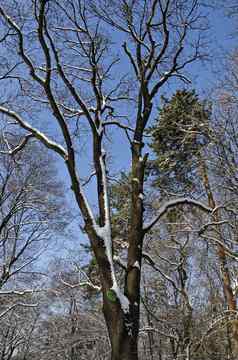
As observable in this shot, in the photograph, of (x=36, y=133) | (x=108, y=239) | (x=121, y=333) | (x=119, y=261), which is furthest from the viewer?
(x=36, y=133)

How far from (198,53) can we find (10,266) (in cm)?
1024

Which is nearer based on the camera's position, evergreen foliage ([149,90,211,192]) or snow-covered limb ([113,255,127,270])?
snow-covered limb ([113,255,127,270])

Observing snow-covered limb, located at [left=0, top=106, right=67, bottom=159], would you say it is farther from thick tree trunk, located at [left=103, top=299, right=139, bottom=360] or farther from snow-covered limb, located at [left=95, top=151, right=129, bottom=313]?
thick tree trunk, located at [left=103, top=299, right=139, bottom=360]

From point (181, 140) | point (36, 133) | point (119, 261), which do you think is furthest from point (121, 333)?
point (181, 140)

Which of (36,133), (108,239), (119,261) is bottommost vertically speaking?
(119,261)

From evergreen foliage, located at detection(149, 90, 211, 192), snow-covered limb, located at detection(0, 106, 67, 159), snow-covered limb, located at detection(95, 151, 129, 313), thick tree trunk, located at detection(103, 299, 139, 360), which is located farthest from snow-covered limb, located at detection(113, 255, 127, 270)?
evergreen foliage, located at detection(149, 90, 211, 192)

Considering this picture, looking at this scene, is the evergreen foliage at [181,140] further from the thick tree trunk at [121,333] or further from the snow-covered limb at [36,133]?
the thick tree trunk at [121,333]

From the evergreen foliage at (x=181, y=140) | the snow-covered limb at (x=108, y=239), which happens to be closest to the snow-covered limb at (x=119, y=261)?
the snow-covered limb at (x=108, y=239)

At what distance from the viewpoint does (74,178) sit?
5.29 metres

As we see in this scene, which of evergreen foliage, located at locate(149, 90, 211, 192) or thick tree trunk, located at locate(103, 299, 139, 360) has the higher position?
evergreen foliage, located at locate(149, 90, 211, 192)

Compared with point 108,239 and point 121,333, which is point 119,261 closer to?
point 108,239

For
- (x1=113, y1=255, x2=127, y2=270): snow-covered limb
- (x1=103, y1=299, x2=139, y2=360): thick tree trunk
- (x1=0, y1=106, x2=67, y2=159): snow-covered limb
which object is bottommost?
(x1=103, y1=299, x2=139, y2=360): thick tree trunk

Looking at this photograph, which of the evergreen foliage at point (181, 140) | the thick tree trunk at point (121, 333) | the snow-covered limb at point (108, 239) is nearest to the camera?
A: the thick tree trunk at point (121, 333)

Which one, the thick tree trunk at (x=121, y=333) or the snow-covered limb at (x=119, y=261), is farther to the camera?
the snow-covered limb at (x=119, y=261)
